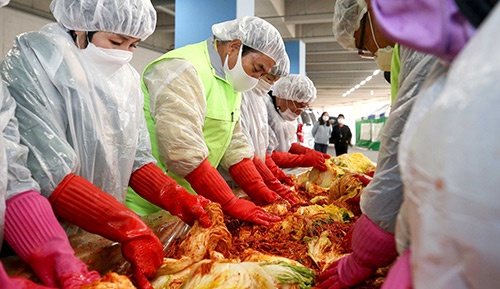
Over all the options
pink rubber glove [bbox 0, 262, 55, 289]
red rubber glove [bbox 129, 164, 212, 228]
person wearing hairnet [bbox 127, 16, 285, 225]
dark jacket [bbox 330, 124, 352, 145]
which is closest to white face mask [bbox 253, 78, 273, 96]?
person wearing hairnet [bbox 127, 16, 285, 225]

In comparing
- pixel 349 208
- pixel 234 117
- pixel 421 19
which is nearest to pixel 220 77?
pixel 234 117

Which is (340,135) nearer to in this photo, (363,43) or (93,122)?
(363,43)

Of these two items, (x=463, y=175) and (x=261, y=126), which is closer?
(x=463, y=175)

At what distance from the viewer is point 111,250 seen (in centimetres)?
173

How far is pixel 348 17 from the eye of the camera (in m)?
2.27

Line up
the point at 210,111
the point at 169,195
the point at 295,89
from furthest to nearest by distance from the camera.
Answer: the point at 295,89, the point at 210,111, the point at 169,195

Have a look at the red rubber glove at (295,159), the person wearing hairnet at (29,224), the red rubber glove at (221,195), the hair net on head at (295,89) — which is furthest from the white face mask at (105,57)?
the hair net on head at (295,89)

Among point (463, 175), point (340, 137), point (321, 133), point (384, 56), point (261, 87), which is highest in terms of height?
point (463, 175)

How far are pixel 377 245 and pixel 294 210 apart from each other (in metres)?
1.74

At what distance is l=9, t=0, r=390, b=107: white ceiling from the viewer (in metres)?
10.9

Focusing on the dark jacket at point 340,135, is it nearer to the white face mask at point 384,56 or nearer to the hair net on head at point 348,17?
the hair net on head at point 348,17

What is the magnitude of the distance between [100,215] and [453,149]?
4.98 ft

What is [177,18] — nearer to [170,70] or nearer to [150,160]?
[170,70]

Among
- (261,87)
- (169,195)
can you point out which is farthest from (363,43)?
(261,87)
